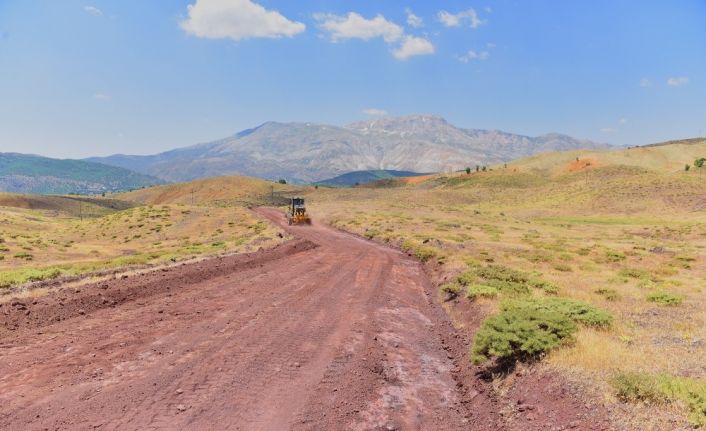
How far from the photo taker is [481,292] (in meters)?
18.2

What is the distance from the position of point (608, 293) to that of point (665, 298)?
6.60 ft

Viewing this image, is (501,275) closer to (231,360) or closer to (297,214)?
(231,360)

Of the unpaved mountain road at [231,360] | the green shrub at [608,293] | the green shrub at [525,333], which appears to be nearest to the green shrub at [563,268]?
the green shrub at [608,293]

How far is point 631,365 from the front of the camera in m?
9.83

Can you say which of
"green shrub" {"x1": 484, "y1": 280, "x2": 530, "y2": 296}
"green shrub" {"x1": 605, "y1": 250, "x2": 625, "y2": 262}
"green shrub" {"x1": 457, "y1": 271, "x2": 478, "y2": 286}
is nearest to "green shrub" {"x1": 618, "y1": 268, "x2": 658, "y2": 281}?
"green shrub" {"x1": 605, "y1": 250, "x2": 625, "y2": 262}

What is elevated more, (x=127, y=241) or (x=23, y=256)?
(x=23, y=256)

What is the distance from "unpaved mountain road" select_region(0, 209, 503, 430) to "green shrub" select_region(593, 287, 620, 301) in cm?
707

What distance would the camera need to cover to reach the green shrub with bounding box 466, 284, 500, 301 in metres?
18.1

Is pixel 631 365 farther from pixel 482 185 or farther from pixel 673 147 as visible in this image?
pixel 673 147

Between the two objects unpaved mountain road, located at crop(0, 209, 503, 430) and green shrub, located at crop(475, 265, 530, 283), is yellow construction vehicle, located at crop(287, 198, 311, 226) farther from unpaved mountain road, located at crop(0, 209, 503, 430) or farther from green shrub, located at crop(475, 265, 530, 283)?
green shrub, located at crop(475, 265, 530, 283)

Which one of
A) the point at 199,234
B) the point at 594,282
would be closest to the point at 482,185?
the point at 199,234

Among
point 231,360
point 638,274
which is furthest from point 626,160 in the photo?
point 231,360

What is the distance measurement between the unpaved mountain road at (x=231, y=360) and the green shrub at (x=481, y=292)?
1.58 m

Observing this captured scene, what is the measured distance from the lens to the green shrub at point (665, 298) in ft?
57.5
